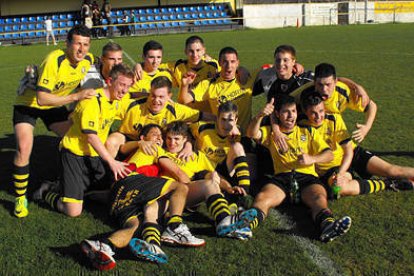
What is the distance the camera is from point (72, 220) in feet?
15.1

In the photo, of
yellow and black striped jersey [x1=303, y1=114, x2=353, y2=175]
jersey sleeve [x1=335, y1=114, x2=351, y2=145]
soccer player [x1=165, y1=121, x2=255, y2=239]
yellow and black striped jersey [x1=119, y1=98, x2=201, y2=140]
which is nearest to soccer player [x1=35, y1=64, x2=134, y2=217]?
yellow and black striped jersey [x1=119, y1=98, x2=201, y2=140]

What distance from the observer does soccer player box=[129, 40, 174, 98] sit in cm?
609

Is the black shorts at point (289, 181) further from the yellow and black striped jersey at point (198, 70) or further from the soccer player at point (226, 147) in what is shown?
the yellow and black striped jersey at point (198, 70)

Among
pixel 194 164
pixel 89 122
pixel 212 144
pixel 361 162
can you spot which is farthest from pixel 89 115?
pixel 361 162

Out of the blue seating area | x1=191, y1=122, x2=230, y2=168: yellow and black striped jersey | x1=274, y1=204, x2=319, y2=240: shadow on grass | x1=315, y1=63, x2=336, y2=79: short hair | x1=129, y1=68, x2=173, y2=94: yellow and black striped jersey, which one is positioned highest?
the blue seating area

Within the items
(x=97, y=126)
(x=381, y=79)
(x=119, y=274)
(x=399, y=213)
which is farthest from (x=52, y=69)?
(x=381, y=79)

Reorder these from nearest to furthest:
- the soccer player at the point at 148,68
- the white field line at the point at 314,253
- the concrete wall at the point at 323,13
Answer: the white field line at the point at 314,253 → the soccer player at the point at 148,68 → the concrete wall at the point at 323,13

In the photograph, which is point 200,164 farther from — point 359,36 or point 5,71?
point 359,36

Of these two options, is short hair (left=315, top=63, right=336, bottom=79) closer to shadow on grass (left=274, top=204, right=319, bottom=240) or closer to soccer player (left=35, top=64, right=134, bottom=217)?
shadow on grass (left=274, top=204, right=319, bottom=240)

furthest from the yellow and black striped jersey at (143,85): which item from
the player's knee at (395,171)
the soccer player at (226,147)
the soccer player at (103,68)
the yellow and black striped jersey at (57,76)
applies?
the player's knee at (395,171)

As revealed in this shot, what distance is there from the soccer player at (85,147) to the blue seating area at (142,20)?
26882 mm

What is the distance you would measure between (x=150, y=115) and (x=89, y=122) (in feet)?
3.25

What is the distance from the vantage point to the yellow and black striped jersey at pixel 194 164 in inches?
196

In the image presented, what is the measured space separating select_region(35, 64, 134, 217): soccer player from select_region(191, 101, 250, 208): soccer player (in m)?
1.05
